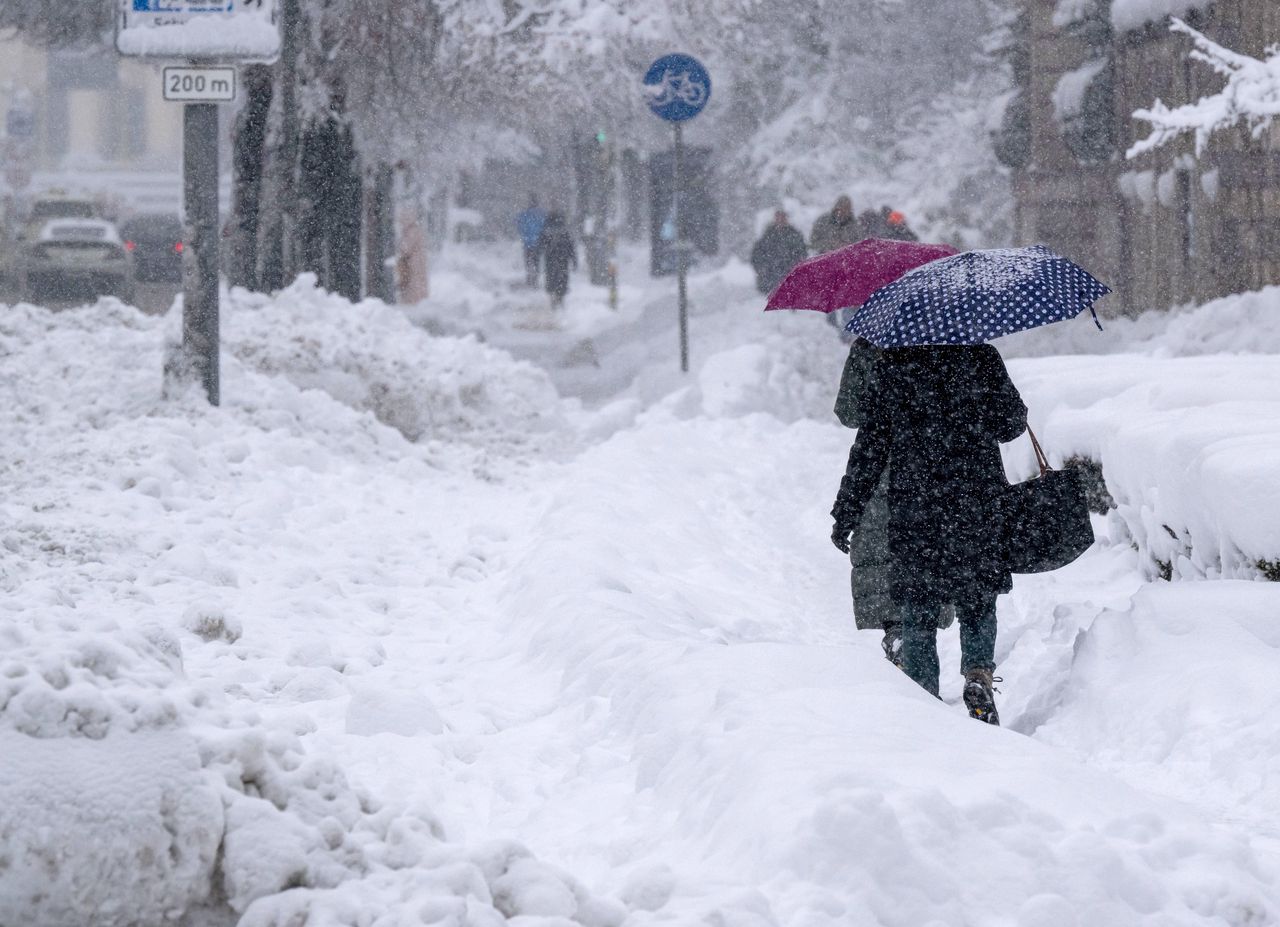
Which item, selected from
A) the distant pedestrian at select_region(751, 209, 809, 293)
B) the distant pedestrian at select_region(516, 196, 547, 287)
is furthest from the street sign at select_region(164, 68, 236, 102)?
the distant pedestrian at select_region(516, 196, 547, 287)

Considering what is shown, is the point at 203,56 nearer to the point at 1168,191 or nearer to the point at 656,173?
the point at 1168,191

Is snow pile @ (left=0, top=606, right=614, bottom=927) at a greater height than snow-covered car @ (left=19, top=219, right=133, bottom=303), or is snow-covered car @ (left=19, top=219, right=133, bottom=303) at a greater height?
snow-covered car @ (left=19, top=219, right=133, bottom=303)

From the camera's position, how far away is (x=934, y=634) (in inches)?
232

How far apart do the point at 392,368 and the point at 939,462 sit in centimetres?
848

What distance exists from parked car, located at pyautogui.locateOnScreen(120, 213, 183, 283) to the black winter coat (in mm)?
28434

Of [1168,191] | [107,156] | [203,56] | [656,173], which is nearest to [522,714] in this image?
[203,56]

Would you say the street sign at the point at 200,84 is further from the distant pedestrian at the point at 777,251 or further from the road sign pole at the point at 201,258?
the distant pedestrian at the point at 777,251

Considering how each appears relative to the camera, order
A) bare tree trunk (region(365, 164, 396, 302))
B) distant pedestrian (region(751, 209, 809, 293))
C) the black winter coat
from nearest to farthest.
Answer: the black winter coat < distant pedestrian (region(751, 209, 809, 293)) < bare tree trunk (region(365, 164, 396, 302))

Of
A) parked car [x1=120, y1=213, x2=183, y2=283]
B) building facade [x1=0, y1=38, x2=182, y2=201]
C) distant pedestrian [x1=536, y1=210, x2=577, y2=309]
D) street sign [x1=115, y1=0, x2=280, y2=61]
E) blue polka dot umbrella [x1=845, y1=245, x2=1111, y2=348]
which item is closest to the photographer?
blue polka dot umbrella [x1=845, y1=245, x2=1111, y2=348]

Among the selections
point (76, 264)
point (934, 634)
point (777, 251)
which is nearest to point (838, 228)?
point (777, 251)

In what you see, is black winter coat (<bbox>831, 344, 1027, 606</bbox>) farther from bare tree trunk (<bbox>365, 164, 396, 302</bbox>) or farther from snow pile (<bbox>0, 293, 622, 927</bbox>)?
bare tree trunk (<bbox>365, 164, 396, 302</bbox>)

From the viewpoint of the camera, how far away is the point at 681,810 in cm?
411

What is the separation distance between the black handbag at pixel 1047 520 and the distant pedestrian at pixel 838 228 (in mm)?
13157

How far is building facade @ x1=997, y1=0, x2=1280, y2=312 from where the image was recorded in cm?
1741
